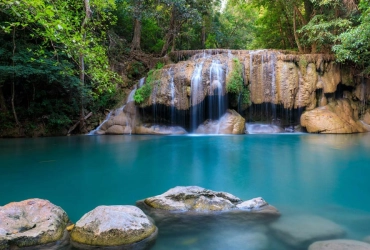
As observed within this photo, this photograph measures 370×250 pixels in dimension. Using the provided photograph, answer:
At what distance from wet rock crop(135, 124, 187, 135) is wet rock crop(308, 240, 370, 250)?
1186 cm

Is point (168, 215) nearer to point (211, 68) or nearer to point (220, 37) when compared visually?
point (211, 68)

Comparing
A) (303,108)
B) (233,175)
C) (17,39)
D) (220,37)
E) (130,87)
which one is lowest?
(233,175)

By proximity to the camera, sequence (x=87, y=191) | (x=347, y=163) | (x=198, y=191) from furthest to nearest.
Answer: (x=347, y=163) → (x=87, y=191) → (x=198, y=191)

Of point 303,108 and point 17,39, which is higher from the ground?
point 17,39

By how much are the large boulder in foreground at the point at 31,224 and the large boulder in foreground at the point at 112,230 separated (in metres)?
0.22

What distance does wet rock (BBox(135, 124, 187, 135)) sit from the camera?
47.3ft

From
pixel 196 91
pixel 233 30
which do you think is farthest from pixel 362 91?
pixel 233 30

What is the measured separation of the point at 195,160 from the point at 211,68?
8.23 metres

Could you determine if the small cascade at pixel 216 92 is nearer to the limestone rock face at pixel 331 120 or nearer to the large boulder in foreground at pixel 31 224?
the limestone rock face at pixel 331 120

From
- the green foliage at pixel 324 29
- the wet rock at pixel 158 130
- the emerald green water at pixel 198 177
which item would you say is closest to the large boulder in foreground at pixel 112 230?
the emerald green water at pixel 198 177

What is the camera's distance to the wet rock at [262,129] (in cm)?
1504

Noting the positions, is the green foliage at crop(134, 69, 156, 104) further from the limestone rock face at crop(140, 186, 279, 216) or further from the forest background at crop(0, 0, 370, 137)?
the limestone rock face at crop(140, 186, 279, 216)

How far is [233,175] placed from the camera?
233 inches

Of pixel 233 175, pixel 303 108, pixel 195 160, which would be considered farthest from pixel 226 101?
Answer: pixel 233 175
